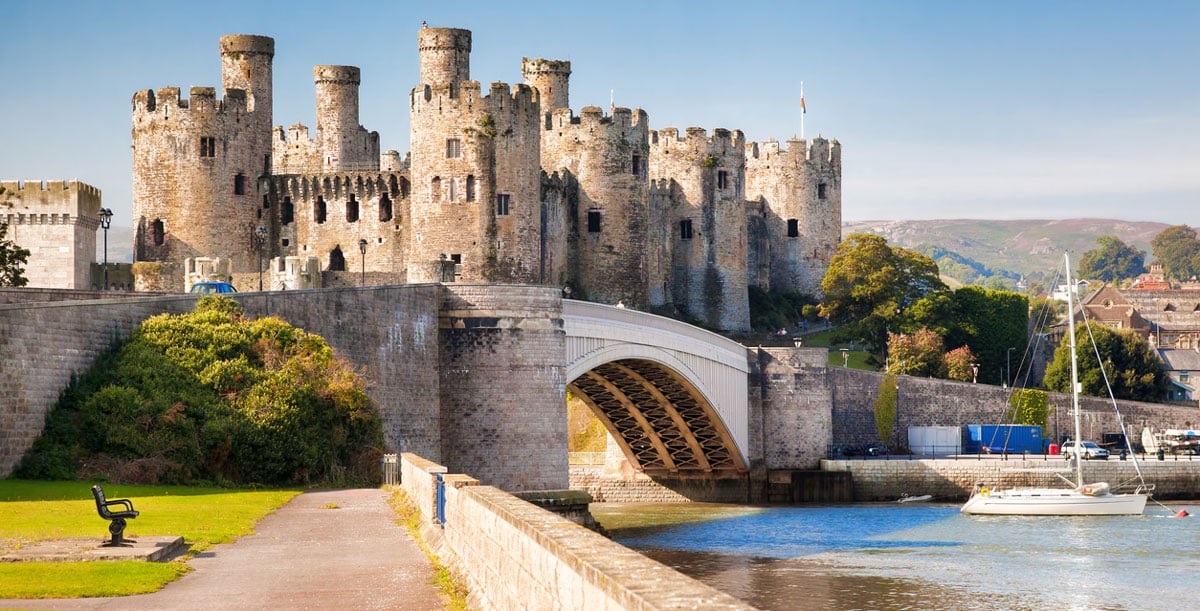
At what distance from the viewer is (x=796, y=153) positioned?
298 feet

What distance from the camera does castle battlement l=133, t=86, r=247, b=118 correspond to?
62.5 m

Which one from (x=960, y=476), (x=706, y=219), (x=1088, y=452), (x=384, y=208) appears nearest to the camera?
(x=960, y=476)

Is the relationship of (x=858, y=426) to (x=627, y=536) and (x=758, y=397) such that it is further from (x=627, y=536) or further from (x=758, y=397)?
(x=627, y=536)

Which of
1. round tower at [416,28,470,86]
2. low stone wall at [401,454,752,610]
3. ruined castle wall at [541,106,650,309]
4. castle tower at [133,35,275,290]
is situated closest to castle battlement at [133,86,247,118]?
castle tower at [133,35,275,290]

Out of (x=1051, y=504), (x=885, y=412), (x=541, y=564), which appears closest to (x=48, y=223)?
(x=885, y=412)

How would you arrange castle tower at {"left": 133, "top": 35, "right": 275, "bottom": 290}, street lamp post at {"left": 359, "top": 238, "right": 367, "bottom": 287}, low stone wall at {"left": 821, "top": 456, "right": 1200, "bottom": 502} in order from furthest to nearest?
castle tower at {"left": 133, "top": 35, "right": 275, "bottom": 290} → low stone wall at {"left": 821, "top": 456, "right": 1200, "bottom": 502} → street lamp post at {"left": 359, "top": 238, "right": 367, "bottom": 287}

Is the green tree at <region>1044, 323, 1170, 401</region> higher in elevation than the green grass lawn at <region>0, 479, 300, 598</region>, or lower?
higher

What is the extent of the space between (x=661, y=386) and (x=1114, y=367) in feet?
126

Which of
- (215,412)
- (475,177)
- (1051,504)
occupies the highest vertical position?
(475,177)

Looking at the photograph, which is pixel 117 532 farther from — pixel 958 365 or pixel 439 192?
pixel 958 365

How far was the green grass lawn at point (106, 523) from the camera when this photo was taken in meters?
14.2

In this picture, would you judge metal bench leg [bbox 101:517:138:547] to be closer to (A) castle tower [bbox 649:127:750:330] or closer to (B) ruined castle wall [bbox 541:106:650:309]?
(B) ruined castle wall [bbox 541:106:650:309]

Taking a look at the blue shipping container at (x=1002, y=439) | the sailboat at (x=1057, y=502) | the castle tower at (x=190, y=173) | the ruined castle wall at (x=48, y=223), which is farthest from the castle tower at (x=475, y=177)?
the blue shipping container at (x=1002, y=439)

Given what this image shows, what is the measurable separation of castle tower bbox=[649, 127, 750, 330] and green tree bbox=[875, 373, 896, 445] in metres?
13.2
